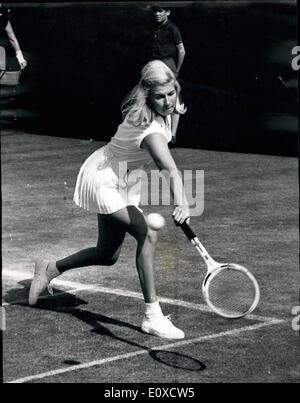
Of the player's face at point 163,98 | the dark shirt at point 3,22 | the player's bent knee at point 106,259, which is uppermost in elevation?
the dark shirt at point 3,22

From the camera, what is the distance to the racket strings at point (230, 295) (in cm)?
695

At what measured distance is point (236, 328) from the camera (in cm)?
748

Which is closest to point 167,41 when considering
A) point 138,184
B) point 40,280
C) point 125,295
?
point 125,295

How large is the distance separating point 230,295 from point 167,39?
955 centimetres

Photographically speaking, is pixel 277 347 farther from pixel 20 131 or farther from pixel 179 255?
pixel 20 131

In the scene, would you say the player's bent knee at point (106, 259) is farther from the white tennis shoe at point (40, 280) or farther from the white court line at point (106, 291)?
the white court line at point (106, 291)

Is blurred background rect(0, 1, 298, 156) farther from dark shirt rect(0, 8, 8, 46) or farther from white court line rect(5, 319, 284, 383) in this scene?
white court line rect(5, 319, 284, 383)

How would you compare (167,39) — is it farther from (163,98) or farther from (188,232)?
(188,232)

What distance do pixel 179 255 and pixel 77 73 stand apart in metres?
9.57

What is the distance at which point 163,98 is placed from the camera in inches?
272

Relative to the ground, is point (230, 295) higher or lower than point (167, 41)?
lower

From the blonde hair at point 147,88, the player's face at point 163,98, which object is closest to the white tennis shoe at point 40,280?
the blonde hair at point 147,88

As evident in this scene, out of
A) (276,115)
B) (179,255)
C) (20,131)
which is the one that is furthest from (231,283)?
(20,131)
